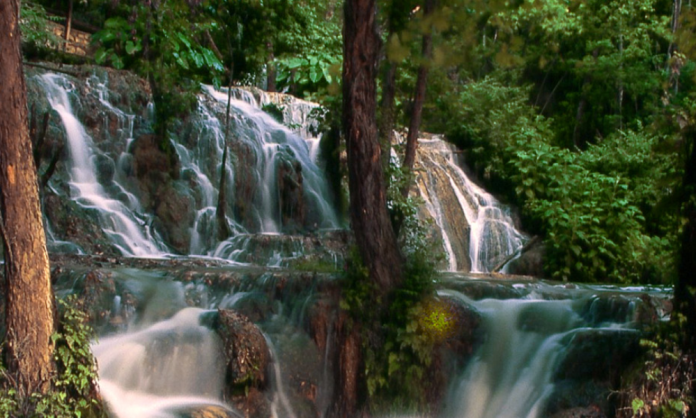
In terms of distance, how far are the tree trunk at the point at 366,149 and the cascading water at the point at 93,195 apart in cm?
571

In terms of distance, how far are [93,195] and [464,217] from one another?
26.9 feet

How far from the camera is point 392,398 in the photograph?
7.70 metres

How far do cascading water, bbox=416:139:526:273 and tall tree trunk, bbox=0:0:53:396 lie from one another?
9.96m

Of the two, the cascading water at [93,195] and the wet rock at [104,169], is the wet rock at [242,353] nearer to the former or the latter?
the cascading water at [93,195]

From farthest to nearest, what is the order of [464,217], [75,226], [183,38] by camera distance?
[464,217], [183,38], [75,226]

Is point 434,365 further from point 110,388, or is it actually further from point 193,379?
point 110,388

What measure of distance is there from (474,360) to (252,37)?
29.8ft

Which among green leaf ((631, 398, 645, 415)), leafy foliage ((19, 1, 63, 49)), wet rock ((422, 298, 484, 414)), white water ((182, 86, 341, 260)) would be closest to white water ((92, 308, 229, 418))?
wet rock ((422, 298, 484, 414))

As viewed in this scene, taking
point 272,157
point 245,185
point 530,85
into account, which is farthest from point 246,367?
point 530,85

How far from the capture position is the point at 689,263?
6.70 metres

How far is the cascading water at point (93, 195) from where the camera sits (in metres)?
12.6

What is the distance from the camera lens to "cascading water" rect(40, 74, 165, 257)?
12562 mm

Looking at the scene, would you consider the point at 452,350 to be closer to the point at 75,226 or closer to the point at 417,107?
the point at 417,107

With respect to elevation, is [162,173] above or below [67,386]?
above
